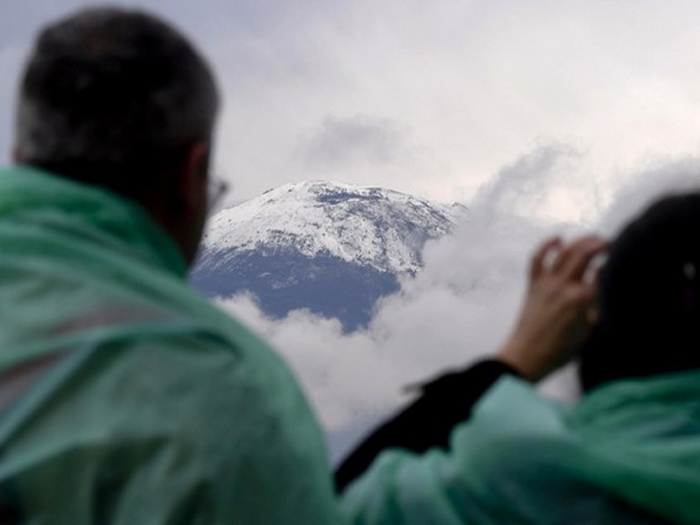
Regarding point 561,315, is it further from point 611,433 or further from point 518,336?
point 611,433

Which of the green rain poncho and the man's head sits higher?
the man's head

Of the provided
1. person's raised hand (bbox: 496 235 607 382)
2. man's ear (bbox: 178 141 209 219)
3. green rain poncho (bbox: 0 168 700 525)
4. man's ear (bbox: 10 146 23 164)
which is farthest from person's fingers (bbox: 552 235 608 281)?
man's ear (bbox: 10 146 23 164)

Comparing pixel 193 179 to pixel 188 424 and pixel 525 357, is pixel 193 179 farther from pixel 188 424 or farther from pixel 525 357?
pixel 525 357

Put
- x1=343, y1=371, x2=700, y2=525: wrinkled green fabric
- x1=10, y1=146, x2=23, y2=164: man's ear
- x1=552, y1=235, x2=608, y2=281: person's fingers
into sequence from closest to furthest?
1. x1=343, y1=371, x2=700, y2=525: wrinkled green fabric
2. x1=10, y1=146, x2=23, y2=164: man's ear
3. x1=552, y1=235, x2=608, y2=281: person's fingers

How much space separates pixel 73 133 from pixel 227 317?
0.63 m

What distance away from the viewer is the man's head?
2.73 metres

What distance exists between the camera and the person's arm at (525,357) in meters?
3.15

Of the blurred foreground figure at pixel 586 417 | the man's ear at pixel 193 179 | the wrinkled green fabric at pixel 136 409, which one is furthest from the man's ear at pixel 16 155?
the blurred foreground figure at pixel 586 417

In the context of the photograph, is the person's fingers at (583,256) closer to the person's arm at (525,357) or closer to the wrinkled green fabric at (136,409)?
the person's arm at (525,357)

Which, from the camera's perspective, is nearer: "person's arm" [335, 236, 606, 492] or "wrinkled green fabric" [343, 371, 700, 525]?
"wrinkled green fabric" [343, 371, 700, 525]

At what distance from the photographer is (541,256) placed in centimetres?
324

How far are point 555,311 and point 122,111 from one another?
1377mm

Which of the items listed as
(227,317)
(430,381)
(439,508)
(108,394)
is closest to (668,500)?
(439,508)

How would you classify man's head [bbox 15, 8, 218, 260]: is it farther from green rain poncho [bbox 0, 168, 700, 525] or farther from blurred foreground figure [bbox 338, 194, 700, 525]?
blurred foreground figure [bbox 338, 194, 700, 525]
